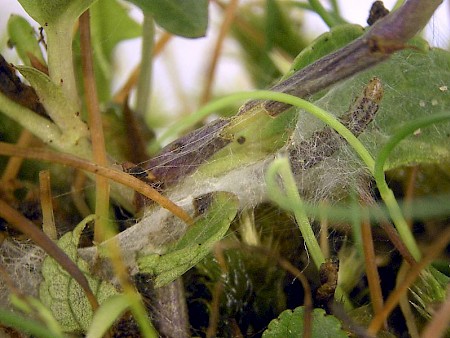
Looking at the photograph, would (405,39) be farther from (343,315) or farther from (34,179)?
(34,179)

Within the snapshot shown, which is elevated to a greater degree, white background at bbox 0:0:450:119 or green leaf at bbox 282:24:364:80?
white background at bbox 0:0:450:119

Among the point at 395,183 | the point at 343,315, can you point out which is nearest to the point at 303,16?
the point at 395,183

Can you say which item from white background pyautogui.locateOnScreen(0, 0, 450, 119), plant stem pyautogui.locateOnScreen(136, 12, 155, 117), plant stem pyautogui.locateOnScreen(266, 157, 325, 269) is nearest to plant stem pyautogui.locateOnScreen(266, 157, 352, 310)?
plant stem pyautogui.locateOnScreen(266, 157, 325, 269)

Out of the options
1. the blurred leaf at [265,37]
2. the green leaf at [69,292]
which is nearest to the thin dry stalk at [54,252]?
the green leaf at [69,292]

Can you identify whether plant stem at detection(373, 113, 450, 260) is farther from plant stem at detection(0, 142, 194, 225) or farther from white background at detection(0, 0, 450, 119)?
white background at detection(0, 0, 450, 119)

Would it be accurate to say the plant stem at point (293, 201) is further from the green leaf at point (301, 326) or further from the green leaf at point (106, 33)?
the green leaf at point (106, 33)
